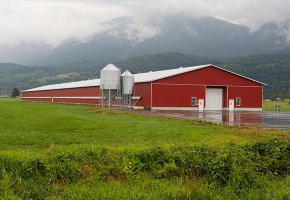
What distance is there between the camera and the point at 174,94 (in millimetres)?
46938

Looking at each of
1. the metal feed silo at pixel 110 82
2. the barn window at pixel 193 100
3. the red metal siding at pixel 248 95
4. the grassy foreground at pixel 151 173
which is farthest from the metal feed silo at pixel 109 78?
the grassy foreground at pixel 151 173

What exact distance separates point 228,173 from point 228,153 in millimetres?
673

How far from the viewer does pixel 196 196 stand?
896cm

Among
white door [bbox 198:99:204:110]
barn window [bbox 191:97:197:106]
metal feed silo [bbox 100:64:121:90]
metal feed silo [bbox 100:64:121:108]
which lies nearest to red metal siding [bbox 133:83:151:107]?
metal feed silo [bbox 100:64:121:108]

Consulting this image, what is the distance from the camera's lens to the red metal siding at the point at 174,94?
4603 centimetres

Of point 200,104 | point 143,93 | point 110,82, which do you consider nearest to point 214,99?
point 200,104

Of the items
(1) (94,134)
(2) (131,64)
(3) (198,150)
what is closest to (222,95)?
(1) (94,134)

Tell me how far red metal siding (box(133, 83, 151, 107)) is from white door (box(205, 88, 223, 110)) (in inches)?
284

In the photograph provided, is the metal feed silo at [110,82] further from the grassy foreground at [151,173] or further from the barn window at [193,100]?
the grassy foreground at [151,173]

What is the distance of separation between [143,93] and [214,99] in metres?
8.45

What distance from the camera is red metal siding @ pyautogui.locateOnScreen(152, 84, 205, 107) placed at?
46.0 m

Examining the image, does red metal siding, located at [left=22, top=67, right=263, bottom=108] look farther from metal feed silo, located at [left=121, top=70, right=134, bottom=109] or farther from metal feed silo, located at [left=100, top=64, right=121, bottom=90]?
metal feed silo, located at [left=100, top=64, right=121, bottom=90]

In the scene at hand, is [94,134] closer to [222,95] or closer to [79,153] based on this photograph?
[79,153]

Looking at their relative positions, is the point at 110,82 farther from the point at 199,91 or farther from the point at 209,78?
the point at 209,78
